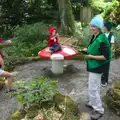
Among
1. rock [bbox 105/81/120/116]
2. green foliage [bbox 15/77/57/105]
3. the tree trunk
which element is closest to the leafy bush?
the tree trunk

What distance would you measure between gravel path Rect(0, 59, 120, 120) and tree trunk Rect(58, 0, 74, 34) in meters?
4.22

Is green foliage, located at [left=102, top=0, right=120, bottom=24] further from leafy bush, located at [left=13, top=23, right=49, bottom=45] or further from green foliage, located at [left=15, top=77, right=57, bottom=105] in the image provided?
green foliage, located at [left=15, top=77, right=57, bottom=105]

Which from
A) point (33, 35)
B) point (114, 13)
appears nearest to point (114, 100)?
point (33, 35)

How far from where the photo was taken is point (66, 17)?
37.8 ft

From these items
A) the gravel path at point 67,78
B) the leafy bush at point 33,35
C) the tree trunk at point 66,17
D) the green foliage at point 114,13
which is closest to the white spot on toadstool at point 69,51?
the gravel path at point 67,78

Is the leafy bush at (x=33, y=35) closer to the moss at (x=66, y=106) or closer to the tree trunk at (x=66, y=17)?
the tree trunk at (x=66, y=17)

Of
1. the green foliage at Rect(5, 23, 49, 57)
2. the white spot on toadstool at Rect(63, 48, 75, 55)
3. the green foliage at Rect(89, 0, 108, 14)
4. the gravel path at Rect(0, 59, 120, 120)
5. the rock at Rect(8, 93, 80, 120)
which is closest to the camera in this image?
the rock at Rect(8, 93, 80, 120)

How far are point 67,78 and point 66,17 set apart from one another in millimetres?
6127

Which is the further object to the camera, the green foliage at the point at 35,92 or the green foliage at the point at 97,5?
the green foliage at the point at 97,5

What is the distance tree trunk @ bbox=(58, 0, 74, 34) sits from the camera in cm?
1140

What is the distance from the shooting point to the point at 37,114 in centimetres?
354

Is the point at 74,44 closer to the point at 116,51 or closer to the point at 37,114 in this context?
the point at 116,51

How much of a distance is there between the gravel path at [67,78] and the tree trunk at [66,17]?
4216 mm

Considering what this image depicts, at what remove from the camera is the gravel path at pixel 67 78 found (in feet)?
15.2
